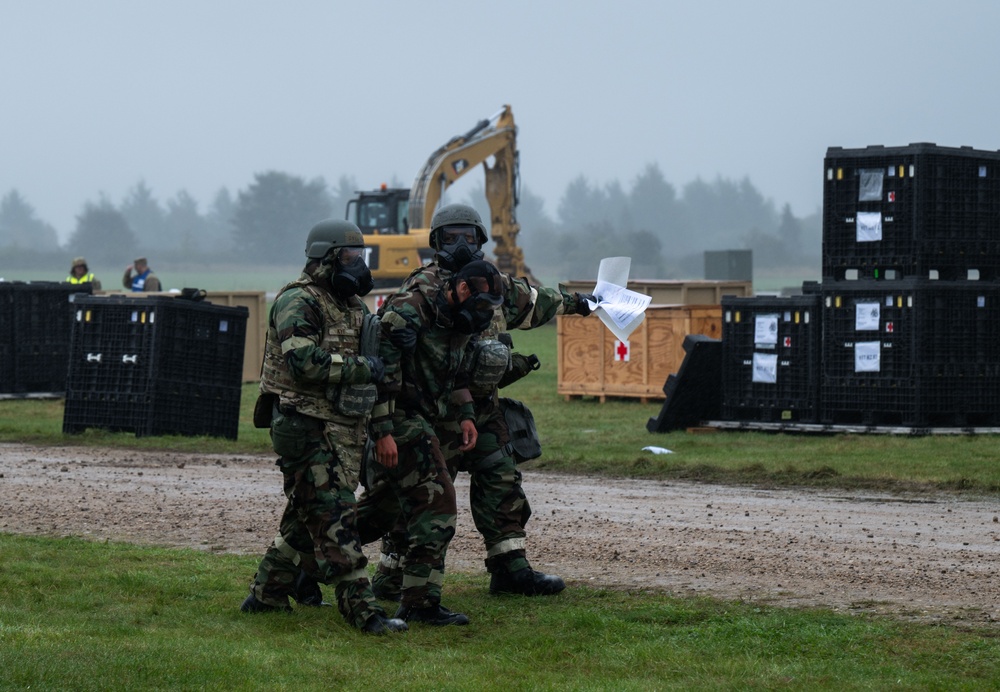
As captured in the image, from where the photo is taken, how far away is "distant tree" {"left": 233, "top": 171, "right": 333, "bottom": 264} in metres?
165

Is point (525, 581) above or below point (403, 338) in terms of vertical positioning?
below

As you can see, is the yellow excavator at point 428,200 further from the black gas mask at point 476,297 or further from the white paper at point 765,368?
the black gas mask at point 476,297

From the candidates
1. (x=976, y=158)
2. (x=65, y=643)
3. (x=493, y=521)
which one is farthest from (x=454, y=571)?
(x=976, y=158)

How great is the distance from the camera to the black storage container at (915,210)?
634 inches

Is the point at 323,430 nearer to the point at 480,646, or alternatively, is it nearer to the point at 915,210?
the point at 480,646

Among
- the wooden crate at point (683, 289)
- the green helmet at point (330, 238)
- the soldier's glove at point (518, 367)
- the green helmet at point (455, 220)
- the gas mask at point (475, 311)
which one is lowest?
the soldier's glove at point (518, 367)

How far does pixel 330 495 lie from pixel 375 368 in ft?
2.27

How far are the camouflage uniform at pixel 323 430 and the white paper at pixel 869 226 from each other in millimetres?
10272

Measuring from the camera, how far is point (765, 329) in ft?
56.2

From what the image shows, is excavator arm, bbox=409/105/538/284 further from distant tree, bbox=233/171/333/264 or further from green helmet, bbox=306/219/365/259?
distant tree, bbox=233/171/333/264

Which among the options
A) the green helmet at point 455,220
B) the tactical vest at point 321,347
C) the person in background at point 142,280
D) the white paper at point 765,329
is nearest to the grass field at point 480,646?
the tactical vest at point 321,347

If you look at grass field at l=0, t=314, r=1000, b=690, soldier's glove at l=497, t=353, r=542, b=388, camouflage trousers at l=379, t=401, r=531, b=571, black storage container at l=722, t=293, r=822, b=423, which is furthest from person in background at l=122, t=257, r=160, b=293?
camouflage trousers at l=379, t=401, r=531, b=571

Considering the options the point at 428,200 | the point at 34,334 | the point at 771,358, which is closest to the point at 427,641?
the point at 771,358

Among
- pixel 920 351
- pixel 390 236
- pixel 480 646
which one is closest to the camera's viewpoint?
pixel 480 646
